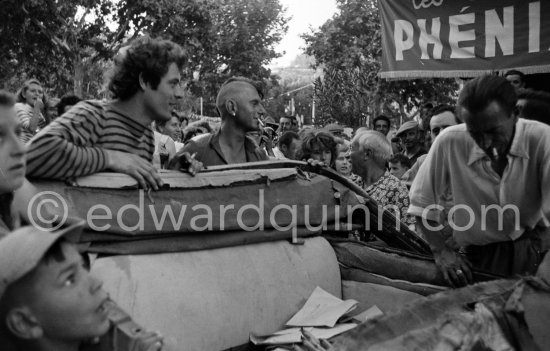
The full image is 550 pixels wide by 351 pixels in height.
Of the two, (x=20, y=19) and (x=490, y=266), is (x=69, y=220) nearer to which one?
(x=490, y=266)

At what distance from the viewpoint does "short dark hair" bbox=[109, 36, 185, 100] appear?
Result: 124 inches

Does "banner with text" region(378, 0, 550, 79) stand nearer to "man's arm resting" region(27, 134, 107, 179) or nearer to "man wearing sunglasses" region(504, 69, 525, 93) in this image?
"man wearing sunglasses" region(504, 69, 525, 93)

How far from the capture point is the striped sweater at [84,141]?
261 cm

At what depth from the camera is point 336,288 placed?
350 centimetres

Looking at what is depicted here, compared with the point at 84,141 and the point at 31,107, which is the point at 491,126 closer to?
the point at 84,141

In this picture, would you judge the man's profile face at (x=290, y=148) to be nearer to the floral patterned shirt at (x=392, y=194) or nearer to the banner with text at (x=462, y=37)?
the banner with text at (x=462, y=37)

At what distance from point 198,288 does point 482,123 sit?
4.75 feet

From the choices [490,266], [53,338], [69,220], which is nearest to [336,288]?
[490,266]

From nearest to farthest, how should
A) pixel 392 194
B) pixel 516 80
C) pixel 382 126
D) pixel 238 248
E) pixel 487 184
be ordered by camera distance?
pixel 238 248
pixel 487 184
pixel 392 194
pixel 516 80
pixel 382 126

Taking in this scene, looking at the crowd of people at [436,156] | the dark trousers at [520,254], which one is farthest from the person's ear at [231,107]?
the dark trousers at [520,254]

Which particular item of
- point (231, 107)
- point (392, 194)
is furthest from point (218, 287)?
point (392, 194)

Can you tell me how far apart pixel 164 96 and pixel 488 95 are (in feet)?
4.95

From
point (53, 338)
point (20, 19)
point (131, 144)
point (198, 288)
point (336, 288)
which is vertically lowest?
point (336, 288)

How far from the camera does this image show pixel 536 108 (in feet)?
12.8
